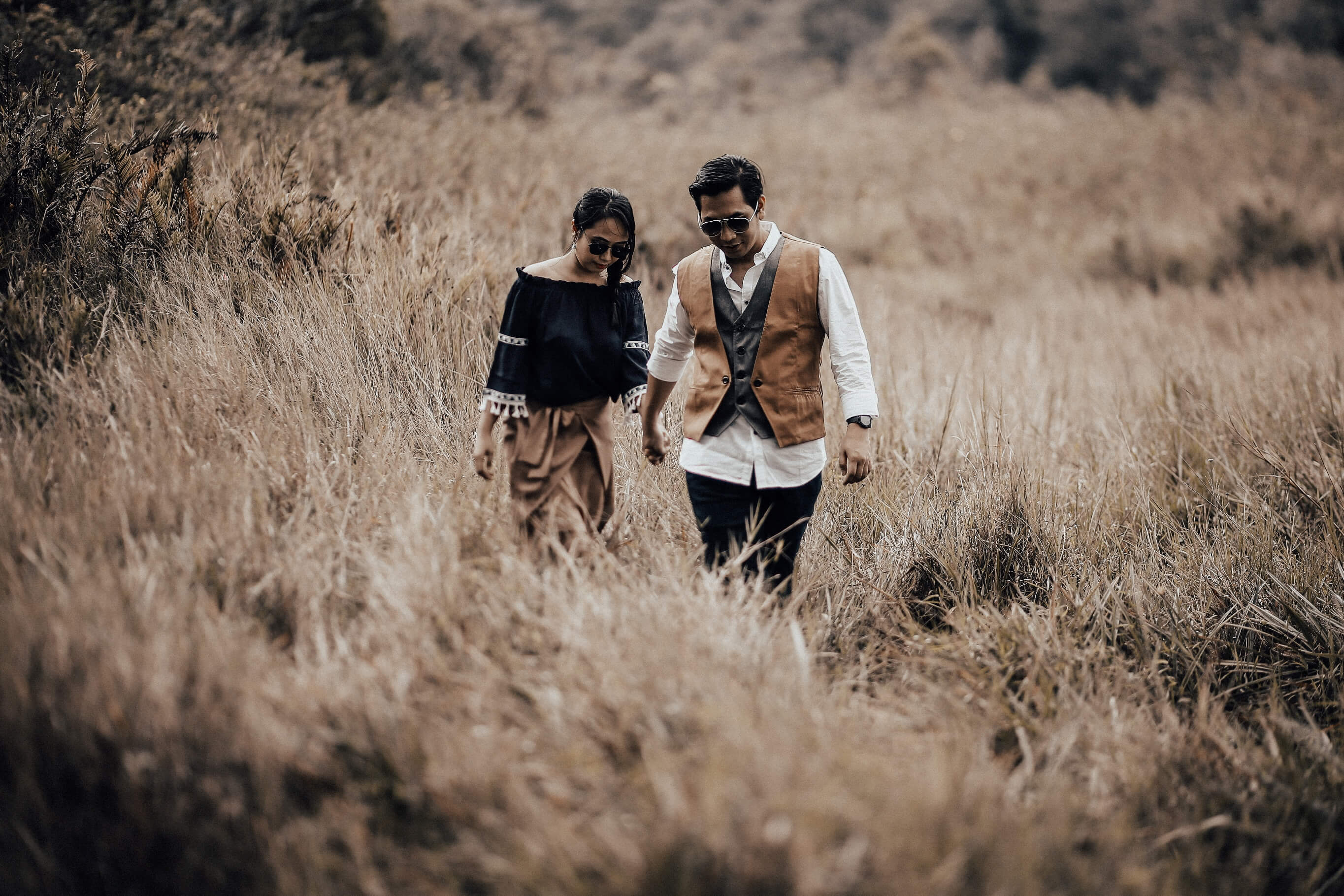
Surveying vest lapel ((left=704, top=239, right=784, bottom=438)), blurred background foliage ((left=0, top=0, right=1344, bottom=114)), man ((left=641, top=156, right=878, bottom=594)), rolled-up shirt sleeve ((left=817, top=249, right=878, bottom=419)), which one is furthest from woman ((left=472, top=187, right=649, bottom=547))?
blurred background foliage ((left=0, top=0, right=1344, bottom=114))

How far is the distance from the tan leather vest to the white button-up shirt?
40 millimetres

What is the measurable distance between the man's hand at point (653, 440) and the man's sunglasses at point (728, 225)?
64cm

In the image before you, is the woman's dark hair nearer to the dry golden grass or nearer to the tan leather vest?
the tan leather vest

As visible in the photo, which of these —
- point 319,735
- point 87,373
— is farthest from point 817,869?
point 87,373

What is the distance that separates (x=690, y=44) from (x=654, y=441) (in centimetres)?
3025

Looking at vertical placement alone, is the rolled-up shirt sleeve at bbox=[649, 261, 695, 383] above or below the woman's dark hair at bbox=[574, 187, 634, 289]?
below

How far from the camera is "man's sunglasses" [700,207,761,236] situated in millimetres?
2324

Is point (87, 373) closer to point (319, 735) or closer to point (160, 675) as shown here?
point (160, 675)

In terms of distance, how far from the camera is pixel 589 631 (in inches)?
80.3

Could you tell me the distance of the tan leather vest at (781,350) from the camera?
2.39m

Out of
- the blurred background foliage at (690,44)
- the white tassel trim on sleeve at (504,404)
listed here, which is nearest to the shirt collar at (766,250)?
the white tassel trim on sleeve at (504,404)

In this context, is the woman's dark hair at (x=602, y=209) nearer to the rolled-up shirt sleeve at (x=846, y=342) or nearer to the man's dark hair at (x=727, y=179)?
the man's dark hair at (x=727, y=179)

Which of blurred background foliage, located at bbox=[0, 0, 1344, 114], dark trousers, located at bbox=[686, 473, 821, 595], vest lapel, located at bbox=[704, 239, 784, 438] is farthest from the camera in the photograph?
blurred background foliage, located at bbox=[0, 0, 1344, 114]

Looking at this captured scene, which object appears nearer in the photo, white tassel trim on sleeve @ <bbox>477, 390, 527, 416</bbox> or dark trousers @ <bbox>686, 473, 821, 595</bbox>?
white tassel trim on sleeve @ <bbox>477, 390, 527, 416</bbox>
